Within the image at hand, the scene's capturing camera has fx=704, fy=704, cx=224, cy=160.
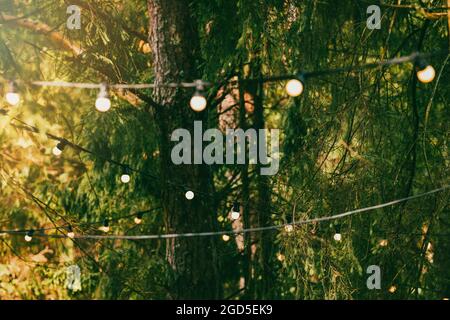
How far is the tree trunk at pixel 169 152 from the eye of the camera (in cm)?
597

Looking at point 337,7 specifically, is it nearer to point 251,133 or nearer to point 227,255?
point 251,133

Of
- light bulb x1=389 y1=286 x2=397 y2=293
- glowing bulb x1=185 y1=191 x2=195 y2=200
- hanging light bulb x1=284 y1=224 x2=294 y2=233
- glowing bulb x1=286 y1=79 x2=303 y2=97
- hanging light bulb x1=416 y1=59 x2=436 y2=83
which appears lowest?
light bulb x1=389 y1=286 x2=397 y2=293

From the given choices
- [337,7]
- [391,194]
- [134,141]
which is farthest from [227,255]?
[337,7]

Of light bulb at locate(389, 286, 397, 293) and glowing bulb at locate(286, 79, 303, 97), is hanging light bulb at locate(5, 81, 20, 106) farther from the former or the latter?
light bulb at locate(389, 286, 397, 293)

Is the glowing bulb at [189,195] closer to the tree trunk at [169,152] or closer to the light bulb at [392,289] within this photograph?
the tree trunk at [169,152]

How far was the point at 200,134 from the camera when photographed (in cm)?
626

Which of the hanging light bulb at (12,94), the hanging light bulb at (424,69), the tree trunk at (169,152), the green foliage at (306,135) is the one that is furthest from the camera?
the tree trunk at (169,152)

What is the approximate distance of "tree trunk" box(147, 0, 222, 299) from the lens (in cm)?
597

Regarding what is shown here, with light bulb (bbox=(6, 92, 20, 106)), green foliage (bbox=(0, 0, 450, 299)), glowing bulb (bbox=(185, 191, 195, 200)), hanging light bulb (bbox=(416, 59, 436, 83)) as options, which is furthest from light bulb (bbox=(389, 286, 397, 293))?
light bulb (bbox=(6, 92, 20, 106))

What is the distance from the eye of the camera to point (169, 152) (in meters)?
5.98

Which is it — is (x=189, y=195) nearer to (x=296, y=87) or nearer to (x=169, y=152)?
(x=169, y=152)

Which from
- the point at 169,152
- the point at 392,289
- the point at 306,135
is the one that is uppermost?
the point at 306,135

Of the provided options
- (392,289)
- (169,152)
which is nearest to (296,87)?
(169,152)

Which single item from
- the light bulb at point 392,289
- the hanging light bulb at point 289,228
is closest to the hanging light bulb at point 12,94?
the hanging light bulb at point 289,228
